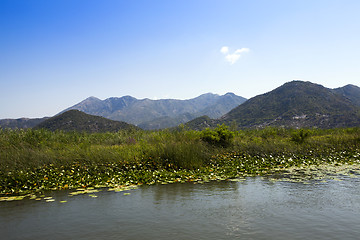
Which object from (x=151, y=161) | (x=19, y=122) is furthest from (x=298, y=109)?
(x=19, y=122)

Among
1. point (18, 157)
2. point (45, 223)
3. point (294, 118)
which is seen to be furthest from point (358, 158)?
point (294, 118)

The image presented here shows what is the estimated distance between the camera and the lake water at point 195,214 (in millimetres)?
5352

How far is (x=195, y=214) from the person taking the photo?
6.48 meters

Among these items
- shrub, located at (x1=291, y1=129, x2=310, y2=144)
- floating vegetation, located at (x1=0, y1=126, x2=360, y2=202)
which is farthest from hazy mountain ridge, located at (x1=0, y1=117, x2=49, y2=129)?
shrub, located at (x1=291, y1=129, x2=310, y2=144)

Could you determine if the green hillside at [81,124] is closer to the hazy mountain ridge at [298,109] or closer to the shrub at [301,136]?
the hazy mountain ridge at [298,109]

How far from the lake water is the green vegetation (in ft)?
4.26

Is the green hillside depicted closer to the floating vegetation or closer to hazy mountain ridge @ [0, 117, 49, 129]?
the floating vegetation

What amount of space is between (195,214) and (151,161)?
5900 mm

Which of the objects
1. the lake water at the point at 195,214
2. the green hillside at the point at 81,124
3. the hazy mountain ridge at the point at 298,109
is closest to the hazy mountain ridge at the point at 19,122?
the green hillside at the point at 81,124

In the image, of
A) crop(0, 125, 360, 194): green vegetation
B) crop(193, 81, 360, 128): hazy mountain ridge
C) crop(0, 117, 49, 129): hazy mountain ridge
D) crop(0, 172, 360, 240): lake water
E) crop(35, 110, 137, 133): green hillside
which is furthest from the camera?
crop(0, 117, 49, 129): hazy mountain ridge

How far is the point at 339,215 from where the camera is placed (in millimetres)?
6176

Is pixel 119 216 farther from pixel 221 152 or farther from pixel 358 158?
pixel 358 158

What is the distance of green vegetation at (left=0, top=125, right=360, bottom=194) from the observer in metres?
9.73

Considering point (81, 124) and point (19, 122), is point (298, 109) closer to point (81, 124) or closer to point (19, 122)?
point (81, 124)
